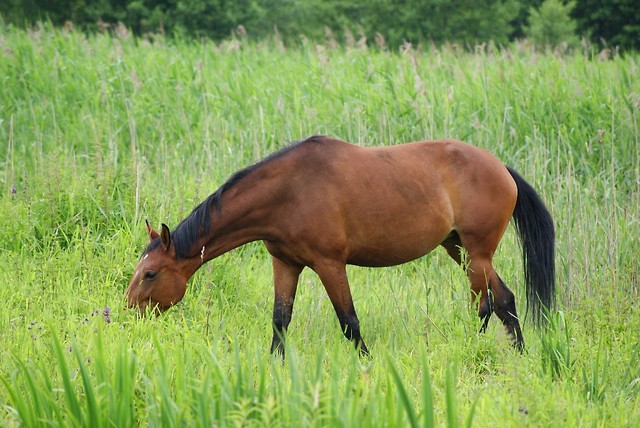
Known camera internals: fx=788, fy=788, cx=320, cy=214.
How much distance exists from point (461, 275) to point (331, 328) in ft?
4.50

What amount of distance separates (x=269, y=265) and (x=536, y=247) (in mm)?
2437

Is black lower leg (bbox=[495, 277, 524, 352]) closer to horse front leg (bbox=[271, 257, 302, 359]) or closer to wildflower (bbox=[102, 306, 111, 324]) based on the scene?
horse front leg (bbox=[271, 257, 302, 359])

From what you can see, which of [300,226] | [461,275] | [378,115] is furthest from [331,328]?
[378,115]

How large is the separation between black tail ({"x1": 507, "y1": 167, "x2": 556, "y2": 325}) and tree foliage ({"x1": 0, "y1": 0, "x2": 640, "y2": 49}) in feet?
60.0

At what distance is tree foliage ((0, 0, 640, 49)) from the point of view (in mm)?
24516

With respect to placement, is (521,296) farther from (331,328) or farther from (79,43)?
(79,43)

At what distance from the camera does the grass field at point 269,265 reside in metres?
3.47

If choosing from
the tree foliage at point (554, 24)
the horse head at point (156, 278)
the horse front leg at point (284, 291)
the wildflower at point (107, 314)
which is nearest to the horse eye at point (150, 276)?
the horse head at point (156, 278)

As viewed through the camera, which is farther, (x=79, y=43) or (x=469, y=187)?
(x=79, y=43)

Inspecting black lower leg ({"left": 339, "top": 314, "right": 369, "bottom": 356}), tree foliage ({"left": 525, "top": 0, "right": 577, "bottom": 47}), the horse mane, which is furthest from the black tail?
tree foliage ({"left": 525, "top": 0, "right": 577, "bottom": 47})

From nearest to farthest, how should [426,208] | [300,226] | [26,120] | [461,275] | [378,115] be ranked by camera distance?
[300,226] < [426,208] < [461,275] < [378,115] < [26,120]

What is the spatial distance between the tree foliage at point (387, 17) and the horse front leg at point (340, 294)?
741 inches

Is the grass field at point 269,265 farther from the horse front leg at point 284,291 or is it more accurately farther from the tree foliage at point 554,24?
the tree foliage at point 554,24

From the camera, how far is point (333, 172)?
535cm
